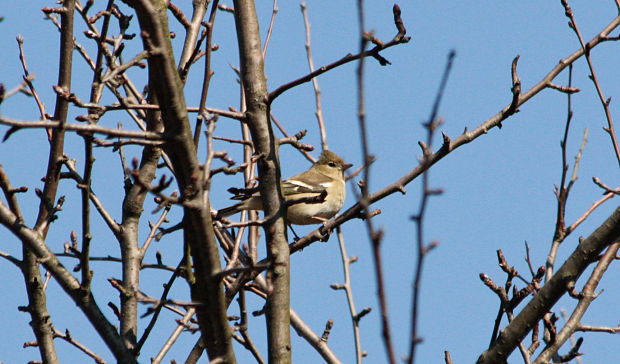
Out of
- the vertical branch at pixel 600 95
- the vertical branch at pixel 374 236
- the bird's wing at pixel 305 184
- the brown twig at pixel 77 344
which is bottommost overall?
the vertical branch at pixel 374 236

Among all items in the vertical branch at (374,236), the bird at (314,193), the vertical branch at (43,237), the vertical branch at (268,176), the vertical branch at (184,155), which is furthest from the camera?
the bird at (314,193)

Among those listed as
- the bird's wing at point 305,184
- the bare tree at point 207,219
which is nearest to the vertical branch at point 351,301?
the bare tree at point 207,219

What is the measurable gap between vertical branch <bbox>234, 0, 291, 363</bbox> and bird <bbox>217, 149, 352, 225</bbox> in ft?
9.27

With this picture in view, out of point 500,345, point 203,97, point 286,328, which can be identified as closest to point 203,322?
point 286,328

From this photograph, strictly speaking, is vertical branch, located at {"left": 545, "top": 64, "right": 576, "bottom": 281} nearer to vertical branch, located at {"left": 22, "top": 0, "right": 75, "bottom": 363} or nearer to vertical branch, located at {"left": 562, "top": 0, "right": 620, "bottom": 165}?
vertical branch, located at {"left": 562, "top": 0, "right": 620, "bottom": 165}

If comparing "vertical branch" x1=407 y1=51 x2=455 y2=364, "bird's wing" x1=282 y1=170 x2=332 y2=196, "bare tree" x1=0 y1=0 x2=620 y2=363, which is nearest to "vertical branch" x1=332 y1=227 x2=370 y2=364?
"bare tree" x1=0 y1=0 x2=620 y2=363

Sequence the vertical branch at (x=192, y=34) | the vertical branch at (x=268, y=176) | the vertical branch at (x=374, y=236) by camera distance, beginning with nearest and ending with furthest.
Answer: the vertical branch at (x=374, y=236)
the vertical branch at (x=268, y=176)
the vertical branch at (x=192, y=34)

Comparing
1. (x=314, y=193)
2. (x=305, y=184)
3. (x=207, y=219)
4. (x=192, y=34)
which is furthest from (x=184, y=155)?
(x=305, y=184)

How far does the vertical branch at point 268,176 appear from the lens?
141 inches

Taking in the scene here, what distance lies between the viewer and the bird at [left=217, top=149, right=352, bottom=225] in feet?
23.7

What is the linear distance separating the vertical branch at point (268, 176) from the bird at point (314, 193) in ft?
9.27

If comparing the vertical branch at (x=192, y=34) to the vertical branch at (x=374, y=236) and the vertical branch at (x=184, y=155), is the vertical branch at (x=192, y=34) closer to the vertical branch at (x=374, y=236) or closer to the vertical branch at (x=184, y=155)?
the vertical branch at (x=184, y=155)

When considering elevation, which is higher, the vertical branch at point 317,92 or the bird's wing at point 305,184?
the bird's wing at point 305,184

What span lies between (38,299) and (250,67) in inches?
66.5
